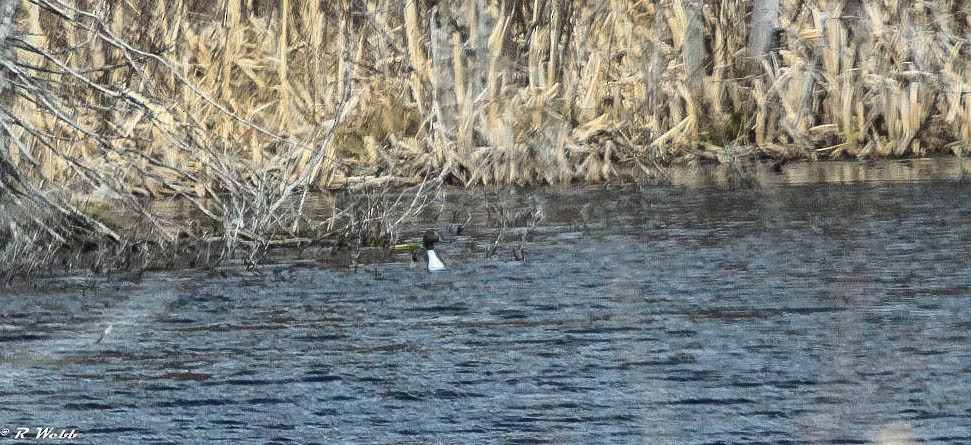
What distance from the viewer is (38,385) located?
8109mm

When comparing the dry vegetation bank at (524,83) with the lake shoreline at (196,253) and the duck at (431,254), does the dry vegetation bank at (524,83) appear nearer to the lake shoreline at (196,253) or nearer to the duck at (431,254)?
the lake shoreline at (196,253)

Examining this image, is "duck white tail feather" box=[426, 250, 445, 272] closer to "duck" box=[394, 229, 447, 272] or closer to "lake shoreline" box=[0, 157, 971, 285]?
"duck" box=[394, 229, 447, 272]

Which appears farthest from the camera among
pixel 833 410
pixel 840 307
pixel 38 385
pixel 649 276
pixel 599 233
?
pixel 599 233

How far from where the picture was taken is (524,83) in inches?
737

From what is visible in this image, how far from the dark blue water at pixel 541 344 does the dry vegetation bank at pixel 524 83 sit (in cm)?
362

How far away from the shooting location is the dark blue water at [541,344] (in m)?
7.20

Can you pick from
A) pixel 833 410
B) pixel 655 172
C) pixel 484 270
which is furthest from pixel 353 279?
pixel 655 172

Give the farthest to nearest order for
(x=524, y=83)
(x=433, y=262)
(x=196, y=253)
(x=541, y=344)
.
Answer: (x=524, y=83) → (x=196, y=253) → (x=433, y=262) → (x=541, y=344)

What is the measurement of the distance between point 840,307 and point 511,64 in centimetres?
846

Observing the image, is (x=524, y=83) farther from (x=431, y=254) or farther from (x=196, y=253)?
(x=431, y=254)

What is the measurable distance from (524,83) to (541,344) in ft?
32.8

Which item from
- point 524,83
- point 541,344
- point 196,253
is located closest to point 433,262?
point 196,253

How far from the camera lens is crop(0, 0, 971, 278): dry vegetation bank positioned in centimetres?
1686

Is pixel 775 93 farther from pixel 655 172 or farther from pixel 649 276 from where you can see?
pixel 649 276
